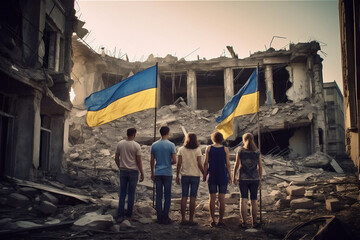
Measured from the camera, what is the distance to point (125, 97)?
709cm

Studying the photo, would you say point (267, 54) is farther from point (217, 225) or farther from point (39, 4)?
point (217, 225)

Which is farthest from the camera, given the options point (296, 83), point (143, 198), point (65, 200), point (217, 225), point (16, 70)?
point (296, 83)

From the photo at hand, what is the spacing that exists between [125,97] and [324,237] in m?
5.46

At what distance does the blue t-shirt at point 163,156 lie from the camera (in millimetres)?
5352

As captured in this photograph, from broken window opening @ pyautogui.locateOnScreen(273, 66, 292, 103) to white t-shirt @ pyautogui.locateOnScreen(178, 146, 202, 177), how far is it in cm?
1712

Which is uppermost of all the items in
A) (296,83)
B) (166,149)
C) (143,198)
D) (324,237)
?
(296,83)

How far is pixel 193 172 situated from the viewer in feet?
17.3

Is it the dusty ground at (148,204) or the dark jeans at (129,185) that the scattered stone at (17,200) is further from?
the dark jeans at (129,185)

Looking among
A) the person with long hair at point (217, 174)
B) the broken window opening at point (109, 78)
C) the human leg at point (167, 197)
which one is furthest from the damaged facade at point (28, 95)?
A: the broken window opening at point (109, 78)

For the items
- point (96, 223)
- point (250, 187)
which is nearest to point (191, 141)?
point (250, 187)

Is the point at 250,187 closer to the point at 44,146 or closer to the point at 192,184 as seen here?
the point at 192,184

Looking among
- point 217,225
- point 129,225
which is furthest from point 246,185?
point 129,225

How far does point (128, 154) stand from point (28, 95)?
4605 millimetres

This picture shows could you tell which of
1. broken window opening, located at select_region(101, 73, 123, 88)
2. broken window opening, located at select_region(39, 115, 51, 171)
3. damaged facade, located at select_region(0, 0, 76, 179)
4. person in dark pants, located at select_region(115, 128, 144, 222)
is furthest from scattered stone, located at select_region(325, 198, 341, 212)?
broken window opening, located at select_region(101, 73, 123, 88)
